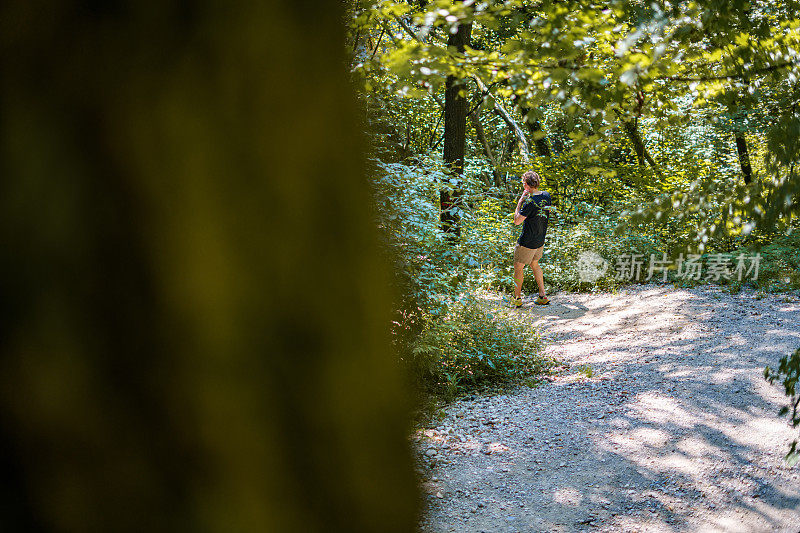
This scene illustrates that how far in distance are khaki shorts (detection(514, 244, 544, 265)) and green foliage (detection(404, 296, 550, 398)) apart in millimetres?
2493

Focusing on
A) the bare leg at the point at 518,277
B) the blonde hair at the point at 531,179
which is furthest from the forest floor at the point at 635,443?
the blonde hair at the point at 531,179

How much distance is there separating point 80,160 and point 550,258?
1154 centimetres

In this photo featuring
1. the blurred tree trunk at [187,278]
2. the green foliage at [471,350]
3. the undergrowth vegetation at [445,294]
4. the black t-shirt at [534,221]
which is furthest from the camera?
the black t-shirt at [534,221]

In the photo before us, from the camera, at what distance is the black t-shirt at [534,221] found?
9.12m

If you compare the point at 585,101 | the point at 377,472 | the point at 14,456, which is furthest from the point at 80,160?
the point at 585,101

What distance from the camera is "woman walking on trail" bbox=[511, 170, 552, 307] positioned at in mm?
9055

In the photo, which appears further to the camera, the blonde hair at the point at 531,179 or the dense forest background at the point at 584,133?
the blonde hair at the point at 531,179

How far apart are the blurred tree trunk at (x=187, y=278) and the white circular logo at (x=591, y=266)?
10500 millimetres

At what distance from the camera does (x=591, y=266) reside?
11102 mm

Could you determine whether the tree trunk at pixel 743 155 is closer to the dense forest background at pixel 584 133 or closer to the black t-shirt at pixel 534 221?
the dense forest background at pixel 584 133

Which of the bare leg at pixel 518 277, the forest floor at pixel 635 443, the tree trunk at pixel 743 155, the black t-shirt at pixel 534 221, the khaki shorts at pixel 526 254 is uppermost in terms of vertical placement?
the tree trunk at pixel 743 155

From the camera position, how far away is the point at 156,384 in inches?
33.0

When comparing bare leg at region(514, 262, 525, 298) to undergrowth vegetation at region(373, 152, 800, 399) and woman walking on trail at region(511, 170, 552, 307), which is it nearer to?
woman walking on trail at region(511, 170, 552, 307)

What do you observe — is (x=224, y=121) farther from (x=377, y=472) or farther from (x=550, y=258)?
(x=550, y=258)
